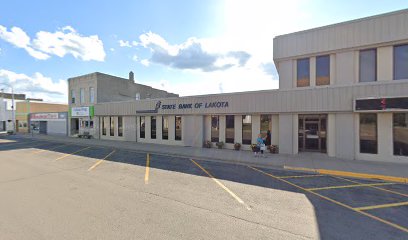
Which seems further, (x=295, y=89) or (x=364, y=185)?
(x=295, y=89)

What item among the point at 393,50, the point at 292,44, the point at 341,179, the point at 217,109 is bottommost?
the point at 341,179

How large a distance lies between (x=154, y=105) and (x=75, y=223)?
14736mm

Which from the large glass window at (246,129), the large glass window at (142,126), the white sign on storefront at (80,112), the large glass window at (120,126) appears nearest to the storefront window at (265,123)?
the large glass window at (246,129)

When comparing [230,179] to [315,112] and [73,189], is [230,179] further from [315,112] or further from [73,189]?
[315,112]

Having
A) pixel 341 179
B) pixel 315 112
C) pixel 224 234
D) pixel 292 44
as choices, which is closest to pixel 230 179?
pixel 224 234

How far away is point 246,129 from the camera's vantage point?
14.8 meters

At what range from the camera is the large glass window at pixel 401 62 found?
1061 centimetres

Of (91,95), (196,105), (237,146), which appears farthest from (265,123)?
(91,95)

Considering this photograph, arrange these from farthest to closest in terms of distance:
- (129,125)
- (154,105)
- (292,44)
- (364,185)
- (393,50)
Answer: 1. (129,125)
2. (154,105)
3. (292,44)
4. (393,50)
5. (364,185)

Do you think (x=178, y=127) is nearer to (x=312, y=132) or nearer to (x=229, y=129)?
(x=229, y=129)

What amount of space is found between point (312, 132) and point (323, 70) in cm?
398

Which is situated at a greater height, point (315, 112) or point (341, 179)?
point (315, 112)

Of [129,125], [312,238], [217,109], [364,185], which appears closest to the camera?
[312,238]

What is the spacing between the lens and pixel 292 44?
1291 cm
